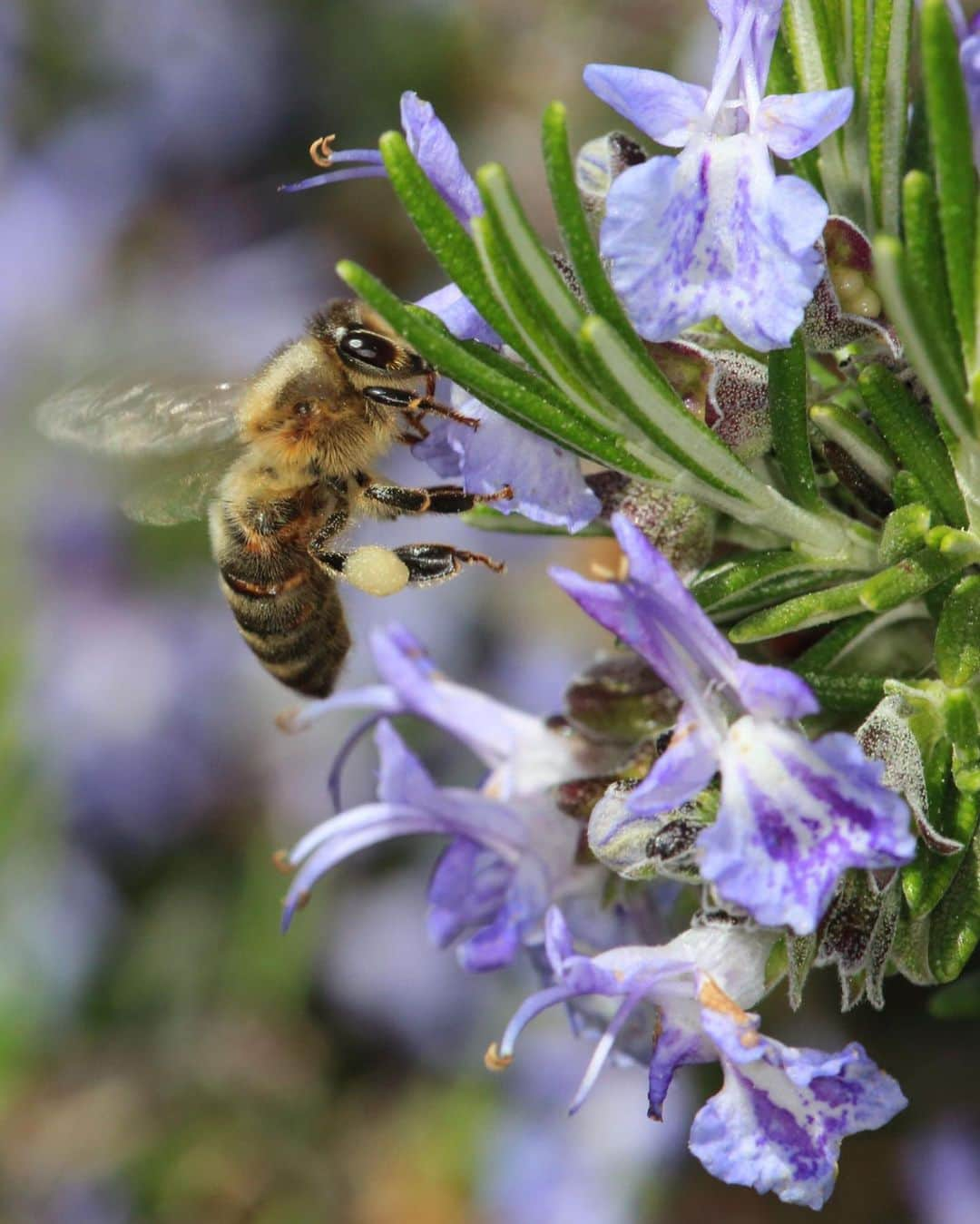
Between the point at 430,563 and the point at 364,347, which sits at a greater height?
the point at 364,347

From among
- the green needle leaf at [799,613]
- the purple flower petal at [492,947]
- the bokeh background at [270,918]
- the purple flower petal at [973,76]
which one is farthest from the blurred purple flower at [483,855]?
the bokeh background at [270,918]

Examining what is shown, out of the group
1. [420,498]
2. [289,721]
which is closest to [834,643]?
[420,498]

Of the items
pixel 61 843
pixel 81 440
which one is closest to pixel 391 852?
pixel 61 843

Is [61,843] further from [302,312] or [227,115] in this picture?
[227,115]

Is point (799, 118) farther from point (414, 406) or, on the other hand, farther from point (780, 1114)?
Result: point (780, 1114)

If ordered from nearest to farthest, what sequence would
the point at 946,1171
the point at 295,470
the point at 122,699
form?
1. the point at 295,470
2. the point at 946,1171
3. the point at 122,699

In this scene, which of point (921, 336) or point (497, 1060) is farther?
point (497, 1060)

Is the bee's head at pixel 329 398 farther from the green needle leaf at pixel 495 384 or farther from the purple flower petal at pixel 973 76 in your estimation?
the purple flower petal at pixel 973 76
